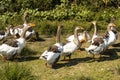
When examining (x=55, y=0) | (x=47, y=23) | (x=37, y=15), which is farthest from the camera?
(x=55, y=0)

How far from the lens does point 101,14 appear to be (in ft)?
54.5

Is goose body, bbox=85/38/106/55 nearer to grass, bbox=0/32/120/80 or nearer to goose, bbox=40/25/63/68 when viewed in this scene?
grass, bbox=0/32/120/80

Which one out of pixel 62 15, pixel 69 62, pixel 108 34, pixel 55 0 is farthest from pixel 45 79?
pixel 55 0

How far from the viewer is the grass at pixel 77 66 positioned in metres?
10.8

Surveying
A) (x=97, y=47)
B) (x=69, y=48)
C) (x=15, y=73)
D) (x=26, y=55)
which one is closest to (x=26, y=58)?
(x=26, y=55)

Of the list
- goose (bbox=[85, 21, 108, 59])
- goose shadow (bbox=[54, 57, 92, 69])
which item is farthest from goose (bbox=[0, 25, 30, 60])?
goose (bbox=[85, 21, 108, 59])

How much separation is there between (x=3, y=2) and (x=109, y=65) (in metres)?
7.24

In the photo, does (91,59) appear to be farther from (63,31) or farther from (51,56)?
(63,31)

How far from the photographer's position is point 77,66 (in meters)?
11.7

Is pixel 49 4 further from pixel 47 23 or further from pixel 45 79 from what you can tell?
pixel 45 79

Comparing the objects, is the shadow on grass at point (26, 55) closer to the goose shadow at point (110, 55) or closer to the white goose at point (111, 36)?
the goose shadow at point (110, 55)

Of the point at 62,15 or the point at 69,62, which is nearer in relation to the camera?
the point at 69,62

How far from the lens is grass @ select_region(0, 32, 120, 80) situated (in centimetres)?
1077

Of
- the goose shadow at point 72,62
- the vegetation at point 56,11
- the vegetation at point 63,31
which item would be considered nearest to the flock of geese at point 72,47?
the goose shadow at point 72,62
